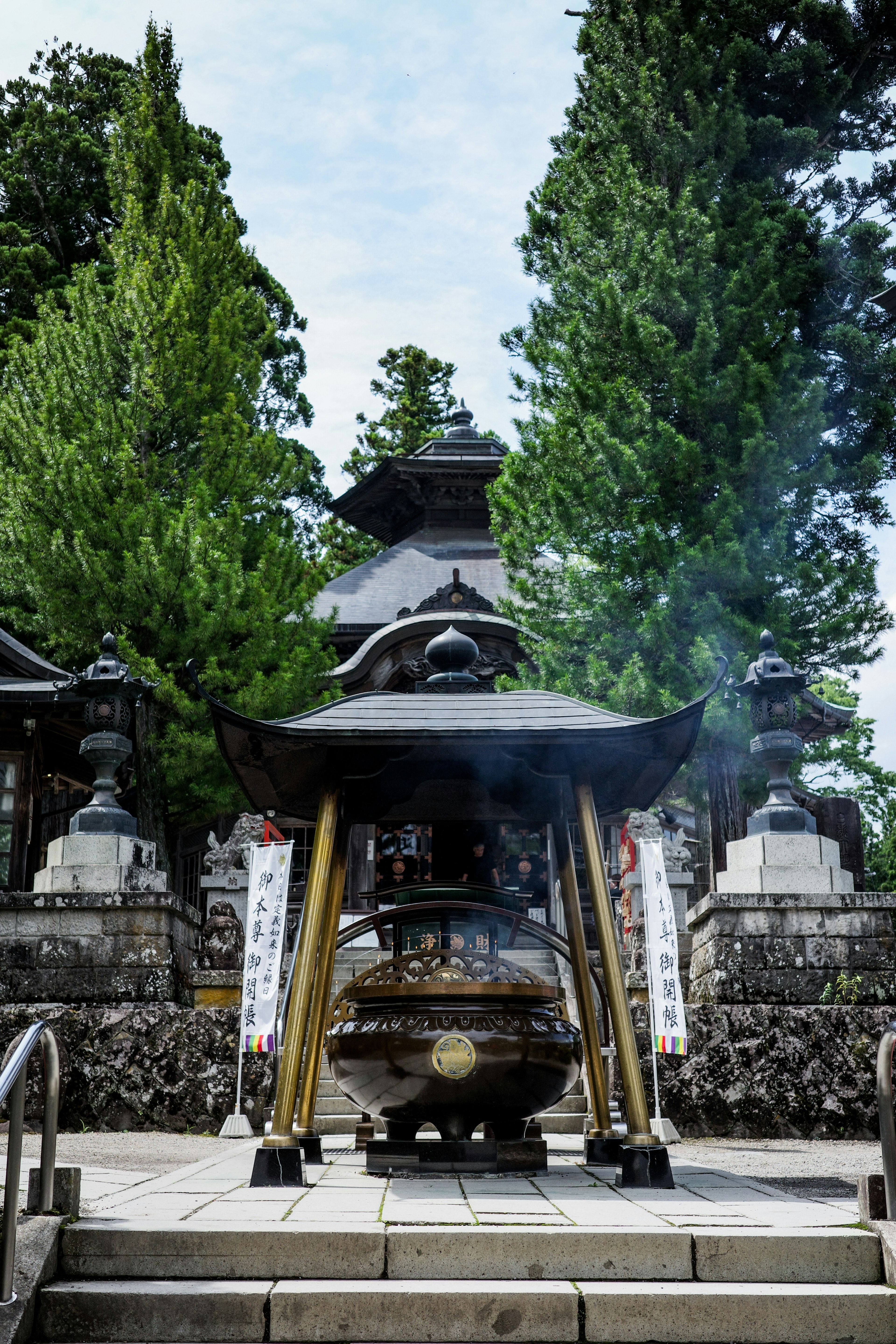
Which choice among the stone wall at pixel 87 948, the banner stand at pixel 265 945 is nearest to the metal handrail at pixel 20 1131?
the banner stand at pixel 265 945

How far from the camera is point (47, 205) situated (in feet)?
73.8

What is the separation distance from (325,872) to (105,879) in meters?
5.30

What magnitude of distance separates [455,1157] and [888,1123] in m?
2.36

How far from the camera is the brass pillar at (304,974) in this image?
5238 mm

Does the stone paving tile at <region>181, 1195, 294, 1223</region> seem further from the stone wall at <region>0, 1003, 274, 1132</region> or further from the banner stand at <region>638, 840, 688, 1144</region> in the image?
the stone wall at <region>0, 1003, 274, 1132</region>

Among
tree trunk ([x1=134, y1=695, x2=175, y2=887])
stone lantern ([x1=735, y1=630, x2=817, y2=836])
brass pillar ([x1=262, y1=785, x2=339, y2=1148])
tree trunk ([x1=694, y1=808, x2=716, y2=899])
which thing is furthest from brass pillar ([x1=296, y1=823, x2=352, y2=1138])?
tree trunk ([x1=694, y1=808, x2=716, y2=899])

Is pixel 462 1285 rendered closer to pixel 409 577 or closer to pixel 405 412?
pixel 409 577

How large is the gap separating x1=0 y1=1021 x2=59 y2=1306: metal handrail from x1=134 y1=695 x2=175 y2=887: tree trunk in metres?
10.3

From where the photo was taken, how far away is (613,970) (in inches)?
218

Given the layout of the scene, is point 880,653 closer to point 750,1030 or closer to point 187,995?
point 750,1030

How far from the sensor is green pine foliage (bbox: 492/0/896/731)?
47.7ft

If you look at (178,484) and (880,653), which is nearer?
(880,653)

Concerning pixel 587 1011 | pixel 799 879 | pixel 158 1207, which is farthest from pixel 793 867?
pixel 158 1207

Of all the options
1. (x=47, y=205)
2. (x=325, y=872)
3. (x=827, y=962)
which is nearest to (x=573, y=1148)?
(x=325, y=872)
